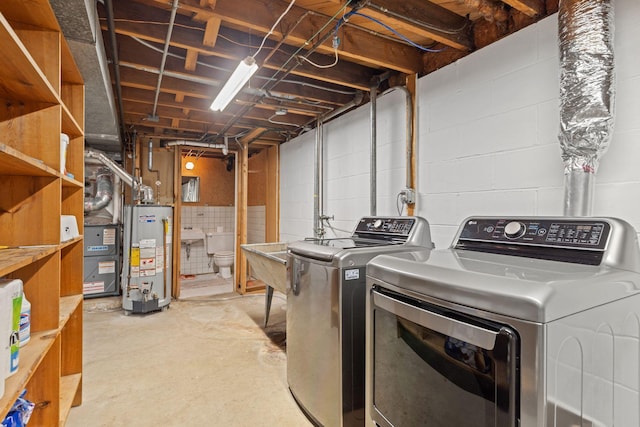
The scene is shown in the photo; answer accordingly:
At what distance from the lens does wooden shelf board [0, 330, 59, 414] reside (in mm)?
941

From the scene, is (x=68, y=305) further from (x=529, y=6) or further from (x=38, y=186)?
(x=529, y=6)

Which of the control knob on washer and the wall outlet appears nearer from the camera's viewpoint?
the control knob on washer

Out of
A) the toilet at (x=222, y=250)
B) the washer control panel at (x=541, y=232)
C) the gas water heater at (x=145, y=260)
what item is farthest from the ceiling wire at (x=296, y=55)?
the toilet at (x=222, y=250)

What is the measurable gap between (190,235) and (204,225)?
0.43 metres

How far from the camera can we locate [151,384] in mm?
2336

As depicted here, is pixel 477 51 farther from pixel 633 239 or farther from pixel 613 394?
pixel 613 394

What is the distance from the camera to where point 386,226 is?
2225mm

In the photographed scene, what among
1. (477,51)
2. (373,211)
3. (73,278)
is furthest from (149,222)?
(477,51)

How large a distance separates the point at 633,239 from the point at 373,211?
5.70ft

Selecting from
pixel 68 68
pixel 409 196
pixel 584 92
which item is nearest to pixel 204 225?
pixel 68 68

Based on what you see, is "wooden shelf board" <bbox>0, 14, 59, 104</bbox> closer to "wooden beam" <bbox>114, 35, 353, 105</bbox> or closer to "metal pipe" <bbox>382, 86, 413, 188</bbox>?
"wooden beam" <bbox>114, 35, 353, 105</bbox>

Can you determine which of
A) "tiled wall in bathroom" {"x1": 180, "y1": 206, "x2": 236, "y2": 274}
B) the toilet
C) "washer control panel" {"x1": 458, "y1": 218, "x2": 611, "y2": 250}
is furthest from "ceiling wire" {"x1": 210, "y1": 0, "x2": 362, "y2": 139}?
"tiled wall in bathroom" {"x1": 180, "y1": 206, "x2": 236, "y2": 274}

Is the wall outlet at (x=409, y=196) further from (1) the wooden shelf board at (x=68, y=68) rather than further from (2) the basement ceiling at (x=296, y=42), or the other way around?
(1) the wooden shelf board at (x=68, y=68)

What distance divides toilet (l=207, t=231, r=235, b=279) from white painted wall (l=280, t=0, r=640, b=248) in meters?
3.55
